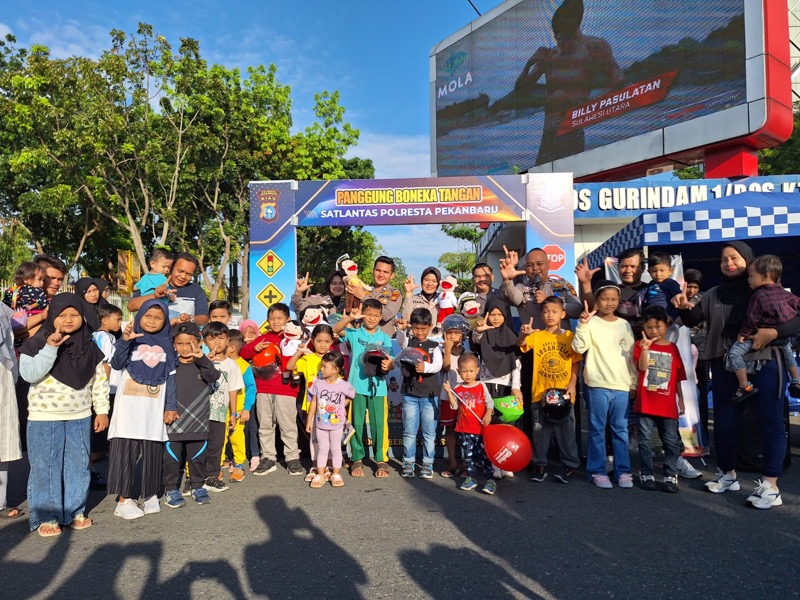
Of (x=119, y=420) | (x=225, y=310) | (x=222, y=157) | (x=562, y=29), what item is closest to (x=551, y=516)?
(x=119, y=420)

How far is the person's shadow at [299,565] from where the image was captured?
2.80 meters

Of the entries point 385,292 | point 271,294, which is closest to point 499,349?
point 385,292

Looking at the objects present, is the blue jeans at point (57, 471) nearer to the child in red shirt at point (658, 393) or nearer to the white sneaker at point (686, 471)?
the child in red shirt at point (658, 393)

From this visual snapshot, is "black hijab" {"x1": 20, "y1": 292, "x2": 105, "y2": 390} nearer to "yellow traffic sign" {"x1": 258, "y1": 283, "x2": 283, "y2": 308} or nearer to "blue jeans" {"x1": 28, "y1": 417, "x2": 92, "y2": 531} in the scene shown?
"blue jeans" {"x1": 28, "y1": 417, "x2": 92, "y2": 531}

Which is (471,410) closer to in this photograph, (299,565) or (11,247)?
(299,565)

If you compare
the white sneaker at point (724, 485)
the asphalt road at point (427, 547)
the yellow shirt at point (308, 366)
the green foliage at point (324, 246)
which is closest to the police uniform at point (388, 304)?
the yellow shirt at point (308, 366)

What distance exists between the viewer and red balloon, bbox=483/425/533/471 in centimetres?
432

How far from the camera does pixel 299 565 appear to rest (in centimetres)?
308

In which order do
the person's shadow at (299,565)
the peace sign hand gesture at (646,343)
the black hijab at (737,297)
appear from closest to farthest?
1. the person's shadow at (299,565)
2. the black hijab at (737,297)
3. the peace sign hand gesture at (646,343)

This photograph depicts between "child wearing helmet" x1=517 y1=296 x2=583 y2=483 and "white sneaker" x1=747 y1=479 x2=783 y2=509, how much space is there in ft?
4.13

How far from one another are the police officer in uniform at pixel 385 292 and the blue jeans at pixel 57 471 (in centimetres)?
280

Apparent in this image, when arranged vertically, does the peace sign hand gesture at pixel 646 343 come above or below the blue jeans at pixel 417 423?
above

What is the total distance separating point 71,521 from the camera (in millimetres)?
3748

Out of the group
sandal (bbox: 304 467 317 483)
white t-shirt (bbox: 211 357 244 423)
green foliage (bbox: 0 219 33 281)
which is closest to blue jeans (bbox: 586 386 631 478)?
sandal (bbox: 304 467 317 483)
